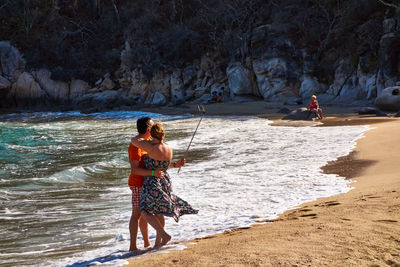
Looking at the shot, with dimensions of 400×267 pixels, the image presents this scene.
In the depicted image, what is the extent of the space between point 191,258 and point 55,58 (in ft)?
128

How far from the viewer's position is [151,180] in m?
4.31

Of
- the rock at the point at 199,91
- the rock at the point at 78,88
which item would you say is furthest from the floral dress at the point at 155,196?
the rock at the point at 78,88

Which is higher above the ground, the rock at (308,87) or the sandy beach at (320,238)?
the rock at (308,87)

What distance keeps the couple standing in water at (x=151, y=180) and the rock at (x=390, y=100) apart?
16.8 metres

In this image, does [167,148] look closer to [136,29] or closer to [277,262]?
[277,262]

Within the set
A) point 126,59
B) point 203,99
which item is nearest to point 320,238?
point 203,99

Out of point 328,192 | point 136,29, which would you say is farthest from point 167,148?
point 136,29

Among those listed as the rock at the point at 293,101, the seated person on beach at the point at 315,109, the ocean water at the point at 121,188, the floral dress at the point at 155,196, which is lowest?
the ocean water at the point at 121,188

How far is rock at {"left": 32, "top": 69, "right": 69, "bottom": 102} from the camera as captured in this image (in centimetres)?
3706

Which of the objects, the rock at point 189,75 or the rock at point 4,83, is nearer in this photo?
the rock at point 4,83

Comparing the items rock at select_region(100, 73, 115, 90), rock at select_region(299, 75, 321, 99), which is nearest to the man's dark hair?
rock at select_region(299, 75, 321, 99)

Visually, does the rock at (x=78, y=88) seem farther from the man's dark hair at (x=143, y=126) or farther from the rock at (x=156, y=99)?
the man's dark hair at (x=143, y=126)

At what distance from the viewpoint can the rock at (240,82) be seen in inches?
1206

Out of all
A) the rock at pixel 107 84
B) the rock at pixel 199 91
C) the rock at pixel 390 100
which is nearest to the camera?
the rock at pixel 390 100
